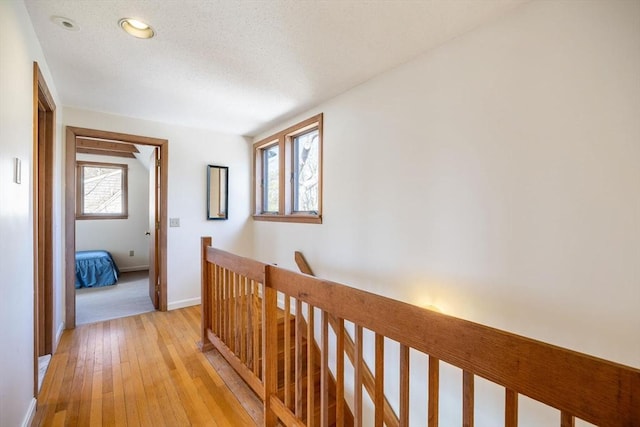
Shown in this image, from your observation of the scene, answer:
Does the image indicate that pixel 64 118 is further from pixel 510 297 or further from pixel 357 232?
pixel 510 297

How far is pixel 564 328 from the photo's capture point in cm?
137

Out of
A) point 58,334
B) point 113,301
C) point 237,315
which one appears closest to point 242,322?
point 237,315

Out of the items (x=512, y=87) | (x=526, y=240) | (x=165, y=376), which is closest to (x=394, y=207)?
(x=526, y=240)

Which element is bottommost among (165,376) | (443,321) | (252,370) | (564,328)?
(165,376)

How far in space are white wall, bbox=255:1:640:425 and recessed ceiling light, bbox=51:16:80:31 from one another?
1976 mm

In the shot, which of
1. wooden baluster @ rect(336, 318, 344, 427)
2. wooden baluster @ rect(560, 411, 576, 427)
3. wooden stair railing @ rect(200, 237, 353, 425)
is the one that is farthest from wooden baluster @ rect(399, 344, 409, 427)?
wooden stair railing @ rect(200, 237, 353, 425)

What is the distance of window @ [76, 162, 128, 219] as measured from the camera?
532 cm

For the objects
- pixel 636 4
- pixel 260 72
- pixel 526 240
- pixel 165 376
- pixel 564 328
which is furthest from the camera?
pixel 260 72

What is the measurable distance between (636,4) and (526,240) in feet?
3.52

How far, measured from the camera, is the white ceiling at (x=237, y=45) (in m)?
1.55

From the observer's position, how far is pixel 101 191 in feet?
18.2

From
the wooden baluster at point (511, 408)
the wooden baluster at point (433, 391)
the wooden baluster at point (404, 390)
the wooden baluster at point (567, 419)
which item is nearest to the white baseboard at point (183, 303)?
the wooden baluster at point (404, 390)

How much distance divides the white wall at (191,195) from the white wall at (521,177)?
2230mm

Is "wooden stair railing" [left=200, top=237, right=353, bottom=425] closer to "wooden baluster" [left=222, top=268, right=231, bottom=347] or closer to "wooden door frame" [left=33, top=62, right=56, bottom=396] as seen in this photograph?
"wooden baluster" [left=222, top=268, right=231, bottom=347]
